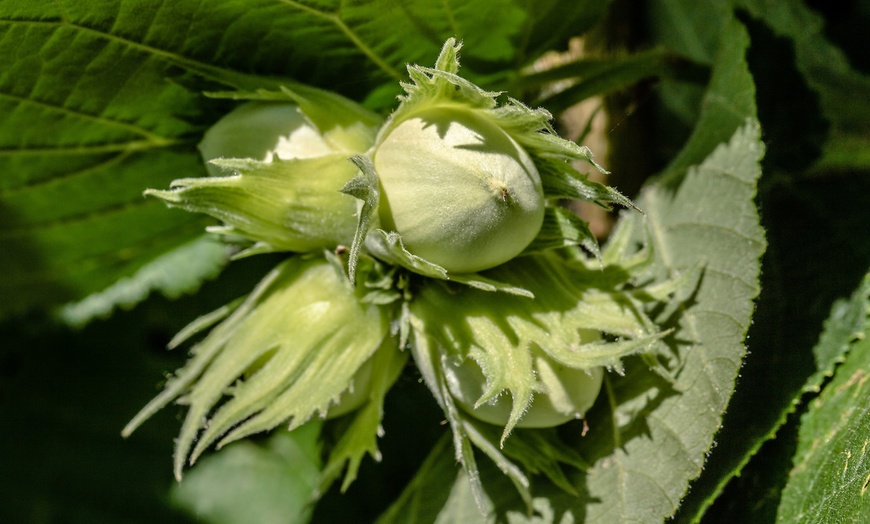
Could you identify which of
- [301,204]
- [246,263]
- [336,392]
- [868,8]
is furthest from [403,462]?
[868,8]

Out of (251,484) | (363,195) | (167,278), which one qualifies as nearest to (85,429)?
(251,484)

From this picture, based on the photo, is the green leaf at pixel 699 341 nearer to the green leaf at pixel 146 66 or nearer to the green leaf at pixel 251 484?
the green leaf at pixel 146 66

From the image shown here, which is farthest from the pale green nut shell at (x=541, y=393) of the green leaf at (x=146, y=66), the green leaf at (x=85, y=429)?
the green leaf at (x=85, y=429)

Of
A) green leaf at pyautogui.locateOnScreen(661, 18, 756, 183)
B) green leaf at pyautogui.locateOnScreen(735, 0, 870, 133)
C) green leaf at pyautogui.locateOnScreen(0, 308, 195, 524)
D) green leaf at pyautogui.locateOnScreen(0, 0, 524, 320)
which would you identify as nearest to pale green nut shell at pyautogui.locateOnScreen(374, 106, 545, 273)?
green leaf at pyautogui.locateOnScreen(0, 0, 524, 320)

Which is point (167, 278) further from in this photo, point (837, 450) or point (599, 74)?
point (837, 450)

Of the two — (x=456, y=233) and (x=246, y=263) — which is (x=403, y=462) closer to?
(x=246, y=263)

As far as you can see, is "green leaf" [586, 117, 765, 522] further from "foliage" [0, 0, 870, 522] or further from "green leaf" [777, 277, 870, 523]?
"green leaf" [777, 277, 870, 523]
